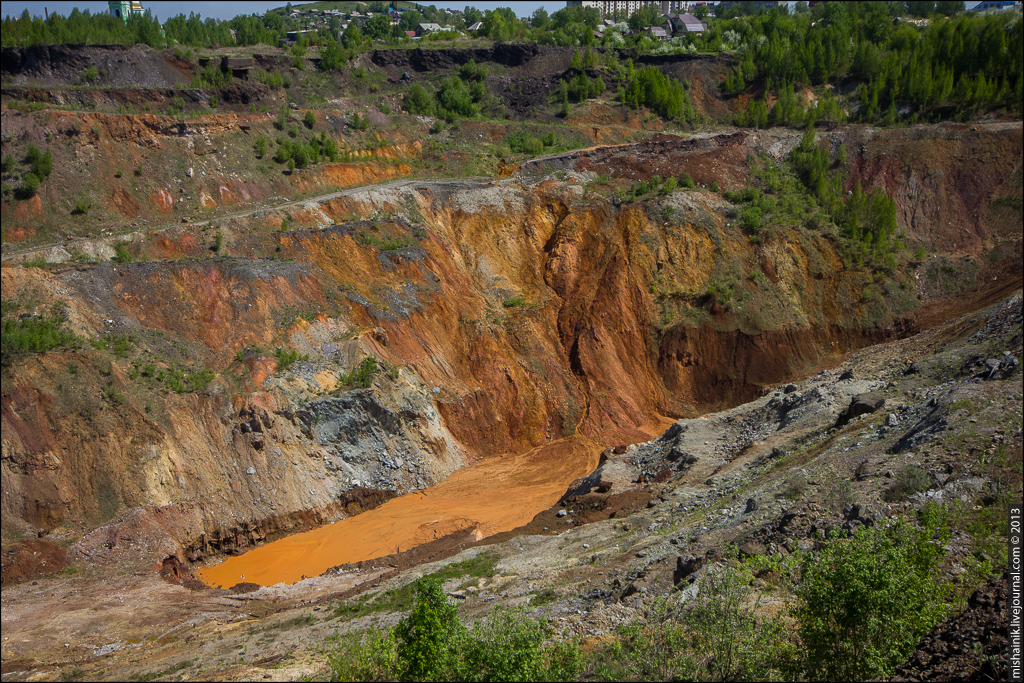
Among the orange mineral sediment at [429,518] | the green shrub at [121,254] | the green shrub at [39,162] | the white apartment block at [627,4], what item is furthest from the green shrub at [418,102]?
the white apartment block at [627,4]

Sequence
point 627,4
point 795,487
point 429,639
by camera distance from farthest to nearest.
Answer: point 627,4 < point 795,487 < point 429,639

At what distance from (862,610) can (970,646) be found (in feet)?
8.20

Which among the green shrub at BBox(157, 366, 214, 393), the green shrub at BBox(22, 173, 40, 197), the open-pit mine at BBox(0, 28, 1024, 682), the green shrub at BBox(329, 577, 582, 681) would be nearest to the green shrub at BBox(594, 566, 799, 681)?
the green shrub at BBox(329, 577, 582, 681)

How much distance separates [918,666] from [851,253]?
1237 inches

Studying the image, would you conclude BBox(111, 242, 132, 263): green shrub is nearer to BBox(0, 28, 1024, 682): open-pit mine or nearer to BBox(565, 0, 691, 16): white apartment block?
BBox(0, 28, 1024, 682): open-pit mine

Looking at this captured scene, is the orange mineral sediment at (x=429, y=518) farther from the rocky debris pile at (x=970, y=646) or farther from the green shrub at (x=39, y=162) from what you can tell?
the green shrub at (x=39, y=162)

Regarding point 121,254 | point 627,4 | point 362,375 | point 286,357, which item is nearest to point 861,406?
point 362,375

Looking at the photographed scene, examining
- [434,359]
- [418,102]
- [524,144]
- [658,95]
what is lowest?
[434,359]

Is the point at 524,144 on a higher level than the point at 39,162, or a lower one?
lower

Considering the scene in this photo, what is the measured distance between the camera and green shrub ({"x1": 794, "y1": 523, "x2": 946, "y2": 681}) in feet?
38.3

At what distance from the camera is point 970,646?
12.4 m

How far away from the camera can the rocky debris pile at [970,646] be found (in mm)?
12045

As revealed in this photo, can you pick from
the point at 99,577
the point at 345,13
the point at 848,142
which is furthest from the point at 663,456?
the point at 345,13

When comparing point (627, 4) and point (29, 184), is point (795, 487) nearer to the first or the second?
point (29, 184)
